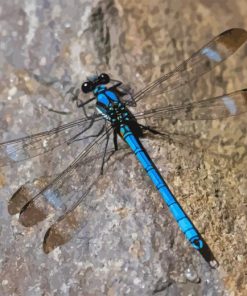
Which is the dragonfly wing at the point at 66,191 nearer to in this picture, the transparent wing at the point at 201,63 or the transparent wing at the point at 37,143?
the transparent wing at the point at 37,143

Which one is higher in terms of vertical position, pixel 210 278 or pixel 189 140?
pixel 189 140

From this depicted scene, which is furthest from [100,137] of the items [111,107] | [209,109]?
[209,109]

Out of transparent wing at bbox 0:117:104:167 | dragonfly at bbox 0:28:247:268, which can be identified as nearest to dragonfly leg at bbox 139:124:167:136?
dragonfly at bbox 0:28:247:268

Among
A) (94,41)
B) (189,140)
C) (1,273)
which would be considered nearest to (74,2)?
(94,41)

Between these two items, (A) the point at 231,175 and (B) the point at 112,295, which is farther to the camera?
(A) the point at 231,175

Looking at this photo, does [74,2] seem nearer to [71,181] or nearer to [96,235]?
[71,181]

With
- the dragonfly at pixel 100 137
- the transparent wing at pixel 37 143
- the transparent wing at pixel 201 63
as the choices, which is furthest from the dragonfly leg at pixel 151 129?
the transparent wing at pixel 37 143
